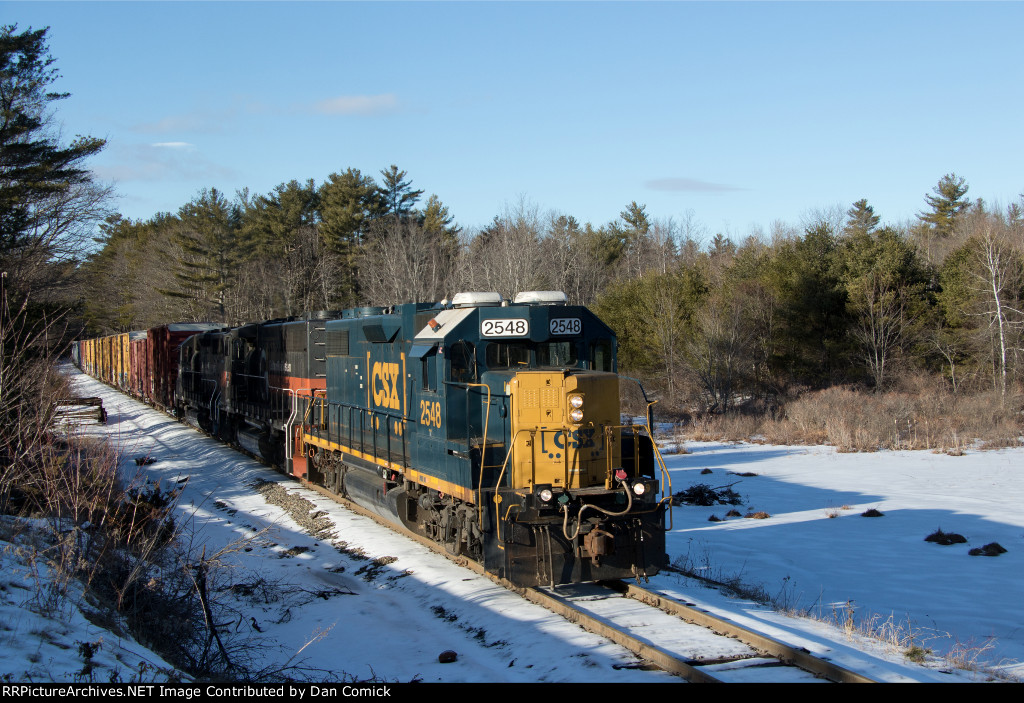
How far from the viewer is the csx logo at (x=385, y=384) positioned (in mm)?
10992

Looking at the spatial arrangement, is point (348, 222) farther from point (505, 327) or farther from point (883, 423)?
point (505, 327)

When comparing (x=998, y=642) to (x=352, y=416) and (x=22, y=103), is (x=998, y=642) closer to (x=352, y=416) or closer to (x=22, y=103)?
(x=352, y=416)

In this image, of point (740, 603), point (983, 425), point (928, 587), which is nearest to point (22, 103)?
point (740, 603)

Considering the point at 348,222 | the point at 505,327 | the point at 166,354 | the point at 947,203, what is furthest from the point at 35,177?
the point at 947,203

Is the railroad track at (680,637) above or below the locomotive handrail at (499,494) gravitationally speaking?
below

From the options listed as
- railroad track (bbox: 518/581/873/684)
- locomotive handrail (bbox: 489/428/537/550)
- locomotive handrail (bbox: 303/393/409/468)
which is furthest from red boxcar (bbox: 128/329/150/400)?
railroad track (bbox: 518/581/873/684)

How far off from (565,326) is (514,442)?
1.70 metres

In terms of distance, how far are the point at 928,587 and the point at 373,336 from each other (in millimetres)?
8663

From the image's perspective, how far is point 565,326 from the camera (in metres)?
9.15

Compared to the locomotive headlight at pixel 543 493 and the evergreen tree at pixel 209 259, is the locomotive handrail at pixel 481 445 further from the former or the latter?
the evergreen tree at pixel 209 259

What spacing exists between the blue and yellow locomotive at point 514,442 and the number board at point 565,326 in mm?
12

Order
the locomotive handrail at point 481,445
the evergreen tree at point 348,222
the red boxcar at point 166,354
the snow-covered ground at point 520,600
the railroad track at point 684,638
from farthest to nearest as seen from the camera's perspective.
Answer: the evergreen tree at point 348,222 → the red boxcar at point 166,354 → the locomotive handrail at point 481,445 → the snow-covered ground at point 520,600 → the railroad track at point 684,638

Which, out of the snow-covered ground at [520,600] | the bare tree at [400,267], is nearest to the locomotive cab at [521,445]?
the snow-covered ground at [520,600]

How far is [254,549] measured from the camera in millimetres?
11281
